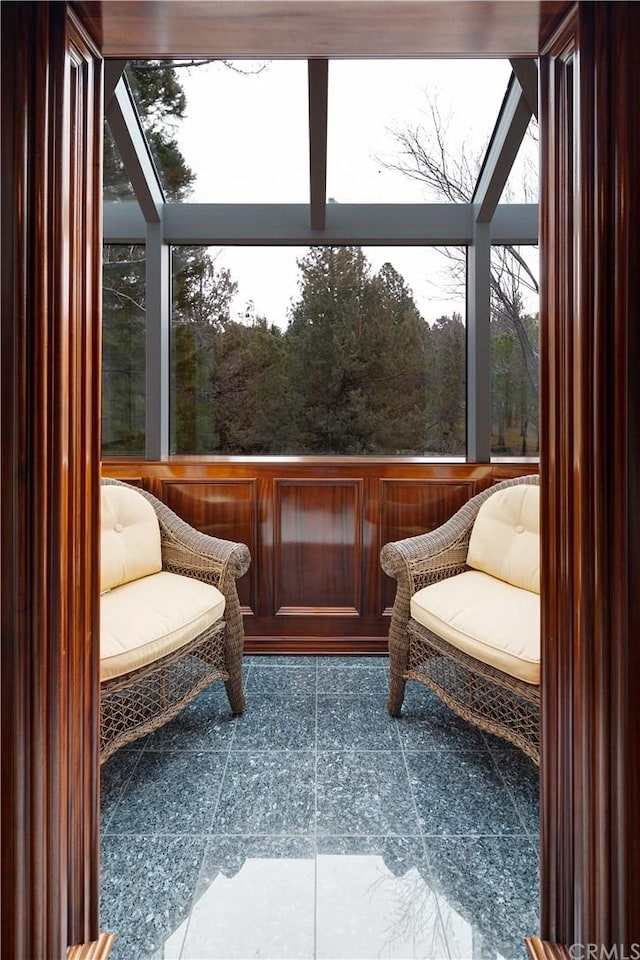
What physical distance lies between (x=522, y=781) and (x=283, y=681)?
111 centimetres

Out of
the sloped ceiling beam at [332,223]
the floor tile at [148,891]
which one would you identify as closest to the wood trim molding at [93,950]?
the floor tile at [148,891]

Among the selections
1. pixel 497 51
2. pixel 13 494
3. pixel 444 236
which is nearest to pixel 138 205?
pixel 444 236

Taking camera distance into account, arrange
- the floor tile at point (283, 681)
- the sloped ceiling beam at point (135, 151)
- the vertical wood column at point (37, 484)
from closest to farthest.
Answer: the vertical wood column at point (37, 484)
the sloped ceiling beam at point (135, 151)
the floor tile at point (283, 681)

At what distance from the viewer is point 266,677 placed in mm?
2469

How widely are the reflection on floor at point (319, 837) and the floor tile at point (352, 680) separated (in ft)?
0.41

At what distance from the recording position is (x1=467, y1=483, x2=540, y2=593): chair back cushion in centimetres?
209

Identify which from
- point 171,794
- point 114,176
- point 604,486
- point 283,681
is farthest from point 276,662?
point 114,176

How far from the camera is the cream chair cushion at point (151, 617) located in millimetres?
1614

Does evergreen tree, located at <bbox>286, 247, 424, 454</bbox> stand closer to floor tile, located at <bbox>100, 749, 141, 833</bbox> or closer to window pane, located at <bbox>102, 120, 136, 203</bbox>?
window pane, located at <bbox>102, 120, 136, 203</bbox>

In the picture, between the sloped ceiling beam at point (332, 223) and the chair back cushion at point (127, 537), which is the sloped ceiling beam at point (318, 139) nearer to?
the sloped ceiling beam at point (332, 223)

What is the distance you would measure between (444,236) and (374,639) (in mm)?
2193

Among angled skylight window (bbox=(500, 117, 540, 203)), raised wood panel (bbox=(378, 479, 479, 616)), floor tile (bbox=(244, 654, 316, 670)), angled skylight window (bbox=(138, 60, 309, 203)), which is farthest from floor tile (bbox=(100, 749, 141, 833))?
angled skylight window (bbox=(500, 117, 540, 203))

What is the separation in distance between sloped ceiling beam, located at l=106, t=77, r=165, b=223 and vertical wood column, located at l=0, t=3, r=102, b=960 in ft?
4.48

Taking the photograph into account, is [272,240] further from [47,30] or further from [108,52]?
[47,30]
